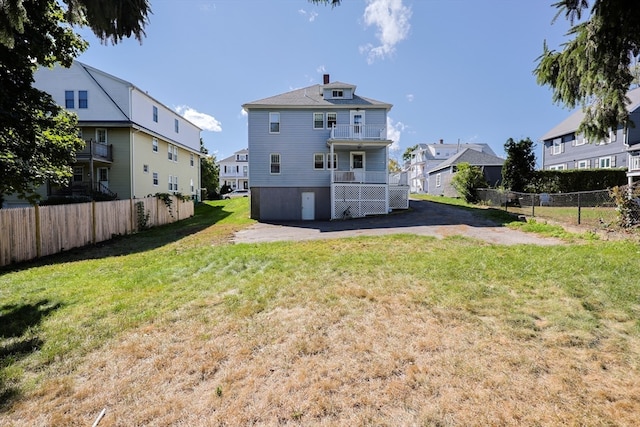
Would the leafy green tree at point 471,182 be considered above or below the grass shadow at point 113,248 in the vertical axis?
above

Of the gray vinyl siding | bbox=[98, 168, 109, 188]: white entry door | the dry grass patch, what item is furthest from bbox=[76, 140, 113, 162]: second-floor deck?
the gray vinyl siding

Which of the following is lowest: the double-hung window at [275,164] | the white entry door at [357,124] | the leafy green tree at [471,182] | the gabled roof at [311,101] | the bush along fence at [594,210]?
the bush along fence at [594,210]

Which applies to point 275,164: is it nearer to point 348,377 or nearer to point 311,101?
point 311,101

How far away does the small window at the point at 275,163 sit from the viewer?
828 inches

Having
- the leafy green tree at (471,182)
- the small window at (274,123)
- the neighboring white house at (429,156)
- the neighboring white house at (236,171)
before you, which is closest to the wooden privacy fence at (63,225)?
the small window at (274,123)

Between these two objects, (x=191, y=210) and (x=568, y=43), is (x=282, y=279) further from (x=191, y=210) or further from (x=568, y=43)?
(x=191, y=210)

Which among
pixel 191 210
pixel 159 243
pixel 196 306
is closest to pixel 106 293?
pixel 196 306

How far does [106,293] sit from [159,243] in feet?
24.4

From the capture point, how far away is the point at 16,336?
4.06 metres

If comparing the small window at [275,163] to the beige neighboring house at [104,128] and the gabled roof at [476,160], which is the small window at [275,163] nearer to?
the beige neighboring house at [104,128]

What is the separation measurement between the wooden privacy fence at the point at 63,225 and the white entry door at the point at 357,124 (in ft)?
43.0

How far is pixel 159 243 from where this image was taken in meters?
12.6

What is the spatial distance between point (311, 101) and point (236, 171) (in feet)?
153

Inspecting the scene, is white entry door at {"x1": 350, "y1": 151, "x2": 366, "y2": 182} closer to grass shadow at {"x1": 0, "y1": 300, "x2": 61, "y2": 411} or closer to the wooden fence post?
the wooden fence post
